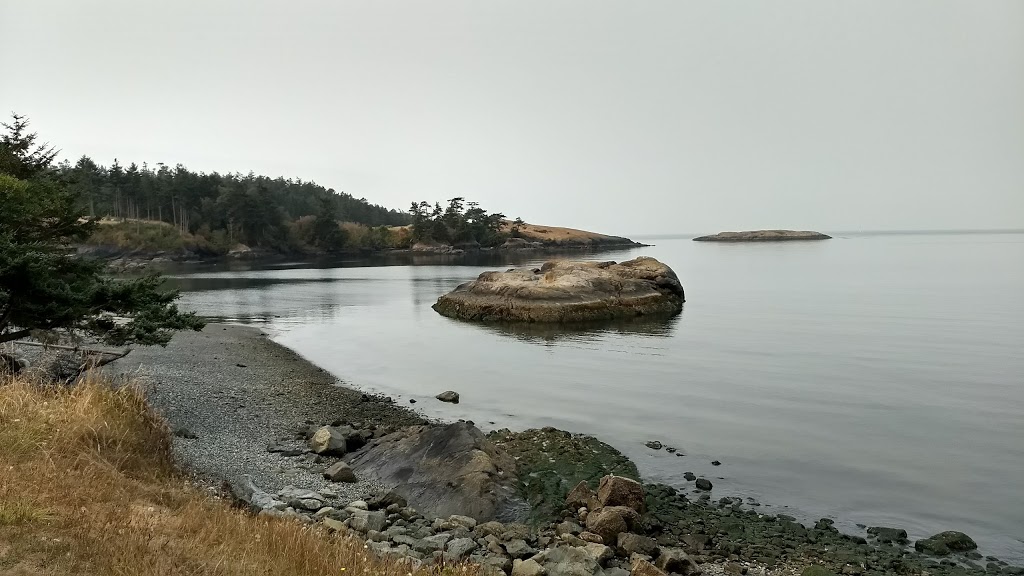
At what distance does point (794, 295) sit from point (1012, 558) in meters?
46.8

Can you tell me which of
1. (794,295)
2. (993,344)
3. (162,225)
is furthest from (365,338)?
(162,225)

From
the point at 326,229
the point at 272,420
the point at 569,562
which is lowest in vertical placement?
the point at 272,420

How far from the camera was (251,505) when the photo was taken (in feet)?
32.6

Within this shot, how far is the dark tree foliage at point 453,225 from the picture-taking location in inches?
6427

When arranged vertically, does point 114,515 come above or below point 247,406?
above

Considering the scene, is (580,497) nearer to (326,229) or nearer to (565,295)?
(565,295)

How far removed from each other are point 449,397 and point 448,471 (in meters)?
8.58

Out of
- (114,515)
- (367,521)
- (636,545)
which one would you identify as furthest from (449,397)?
(114,515)

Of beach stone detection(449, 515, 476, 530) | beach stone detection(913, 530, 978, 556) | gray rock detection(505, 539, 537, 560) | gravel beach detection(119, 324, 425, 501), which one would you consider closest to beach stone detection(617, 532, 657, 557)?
gray rock detection(505, 539, 537, 560)

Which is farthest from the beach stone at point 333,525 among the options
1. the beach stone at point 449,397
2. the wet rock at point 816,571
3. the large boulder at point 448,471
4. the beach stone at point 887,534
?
the beach stone at point 449,397

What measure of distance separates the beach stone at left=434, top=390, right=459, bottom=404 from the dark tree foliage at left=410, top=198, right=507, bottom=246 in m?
144

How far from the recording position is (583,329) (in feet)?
125

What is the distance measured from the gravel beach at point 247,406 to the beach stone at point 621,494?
466cm

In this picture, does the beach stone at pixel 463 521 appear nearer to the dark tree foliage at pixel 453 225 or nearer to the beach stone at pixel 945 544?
the beach stone at pixel 945 544
